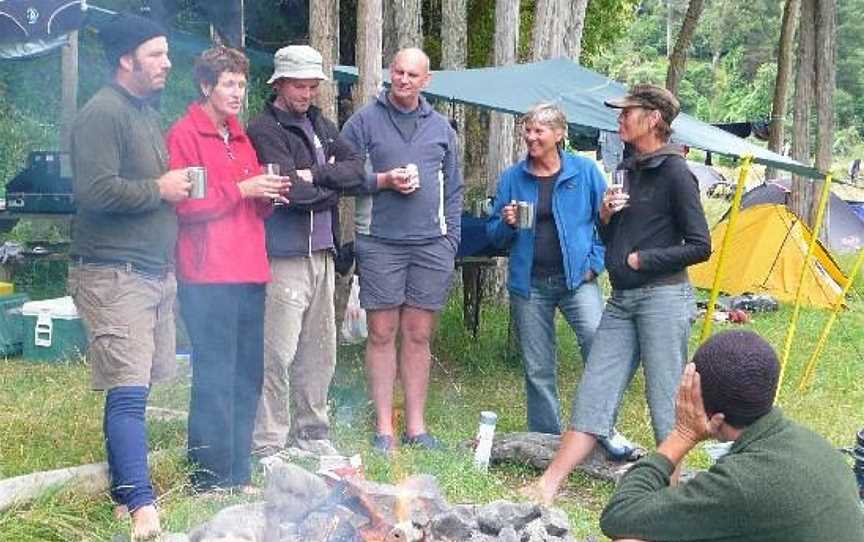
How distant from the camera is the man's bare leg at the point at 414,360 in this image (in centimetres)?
538

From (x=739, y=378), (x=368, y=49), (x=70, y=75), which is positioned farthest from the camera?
(x=70, y=75)

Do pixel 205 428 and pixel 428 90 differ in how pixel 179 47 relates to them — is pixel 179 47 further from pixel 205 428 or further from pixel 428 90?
pixel 205 428

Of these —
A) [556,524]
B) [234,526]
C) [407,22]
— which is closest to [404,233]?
[556,524]

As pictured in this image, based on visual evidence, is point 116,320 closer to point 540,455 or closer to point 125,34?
point 125,34

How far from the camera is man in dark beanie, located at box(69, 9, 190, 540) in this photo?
3.82m

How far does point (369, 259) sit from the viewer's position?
5273 millimetres

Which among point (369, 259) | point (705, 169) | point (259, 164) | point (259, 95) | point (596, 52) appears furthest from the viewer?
point (705, 169)

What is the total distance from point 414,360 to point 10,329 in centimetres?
315

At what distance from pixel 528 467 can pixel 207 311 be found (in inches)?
70.6

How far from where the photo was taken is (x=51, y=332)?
7043mm

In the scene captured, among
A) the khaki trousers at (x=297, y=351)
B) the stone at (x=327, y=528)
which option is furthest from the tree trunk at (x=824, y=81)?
the stone at (x=327, y=528)

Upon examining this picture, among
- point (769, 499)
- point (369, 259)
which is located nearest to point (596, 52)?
point (369, 259)

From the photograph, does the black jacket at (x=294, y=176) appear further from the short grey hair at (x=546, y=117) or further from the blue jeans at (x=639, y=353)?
the blue jeans at (x=639, y=353)

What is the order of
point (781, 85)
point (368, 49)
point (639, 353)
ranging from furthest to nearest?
point (781, 85)
point (368, 49)
point (639, 353)
